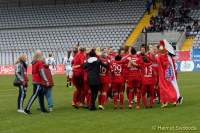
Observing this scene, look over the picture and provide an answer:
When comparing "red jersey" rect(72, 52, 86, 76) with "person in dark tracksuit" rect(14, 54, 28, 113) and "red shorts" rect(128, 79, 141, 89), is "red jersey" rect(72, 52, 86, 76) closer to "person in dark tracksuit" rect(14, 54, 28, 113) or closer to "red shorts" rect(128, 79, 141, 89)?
"red shorts" rect(128, 79, 141, 89)

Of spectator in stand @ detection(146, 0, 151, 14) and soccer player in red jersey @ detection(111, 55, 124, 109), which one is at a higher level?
spectator in stand @ detection(146, 0, 151, 14)

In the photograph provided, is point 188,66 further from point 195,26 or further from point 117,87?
point 117,87

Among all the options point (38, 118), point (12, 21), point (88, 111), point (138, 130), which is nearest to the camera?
point (138, 130)

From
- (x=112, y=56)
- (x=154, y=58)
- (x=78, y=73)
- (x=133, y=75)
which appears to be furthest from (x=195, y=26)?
(x=133, y=75)

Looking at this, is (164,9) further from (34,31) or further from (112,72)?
(112,72)

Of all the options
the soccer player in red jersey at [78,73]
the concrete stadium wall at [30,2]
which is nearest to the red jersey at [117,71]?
the soccer player in red jersey at [78,73]

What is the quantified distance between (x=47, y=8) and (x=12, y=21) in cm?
414

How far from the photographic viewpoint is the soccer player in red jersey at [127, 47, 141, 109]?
53.5 ft

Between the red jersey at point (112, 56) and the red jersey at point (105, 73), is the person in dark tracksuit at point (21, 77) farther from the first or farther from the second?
the red jersey at point (112, 56)

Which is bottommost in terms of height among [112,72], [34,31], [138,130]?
Result: [138,130]

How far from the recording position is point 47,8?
2269 inches

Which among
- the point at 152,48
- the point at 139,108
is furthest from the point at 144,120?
the point at 152,48

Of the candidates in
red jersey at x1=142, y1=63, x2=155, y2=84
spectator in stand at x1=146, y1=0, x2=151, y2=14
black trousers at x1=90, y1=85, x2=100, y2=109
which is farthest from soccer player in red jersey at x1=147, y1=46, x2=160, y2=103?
spectator in stand at x1=146, y1=0, x2=151, y2=14

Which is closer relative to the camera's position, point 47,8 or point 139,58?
point 139,58
